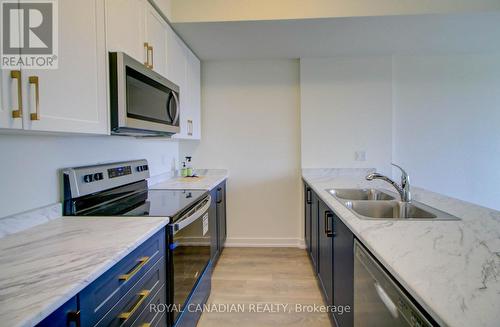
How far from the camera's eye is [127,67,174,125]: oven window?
57.1 inches

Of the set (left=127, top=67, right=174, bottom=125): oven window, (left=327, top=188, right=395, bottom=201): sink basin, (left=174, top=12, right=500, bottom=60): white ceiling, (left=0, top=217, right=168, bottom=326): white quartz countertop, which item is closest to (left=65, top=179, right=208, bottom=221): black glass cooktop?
(left=0, top=217, right=168, bottom=326): white quartz countertop

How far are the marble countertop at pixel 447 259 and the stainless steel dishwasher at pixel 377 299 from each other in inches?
2.6

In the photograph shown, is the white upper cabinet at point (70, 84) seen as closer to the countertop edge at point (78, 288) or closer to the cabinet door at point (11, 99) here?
the cabinet door at point (11, 99)

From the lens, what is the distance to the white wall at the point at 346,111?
3069 millimetres

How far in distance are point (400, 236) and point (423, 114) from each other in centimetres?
259

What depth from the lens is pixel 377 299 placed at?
3.23ft

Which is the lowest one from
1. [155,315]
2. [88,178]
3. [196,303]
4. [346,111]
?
[196,303]

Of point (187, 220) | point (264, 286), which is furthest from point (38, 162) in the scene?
point (264, 286)

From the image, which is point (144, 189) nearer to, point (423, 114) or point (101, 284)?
point (101, 284)

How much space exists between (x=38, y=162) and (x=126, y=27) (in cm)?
85

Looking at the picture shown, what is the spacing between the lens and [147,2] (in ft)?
5.98

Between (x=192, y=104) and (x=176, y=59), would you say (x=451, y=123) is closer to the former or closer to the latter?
(x=192, y=104)

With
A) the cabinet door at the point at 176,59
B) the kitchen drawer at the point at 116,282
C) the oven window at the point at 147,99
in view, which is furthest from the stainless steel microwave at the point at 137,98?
the kitchen drawer at the point at 116,282

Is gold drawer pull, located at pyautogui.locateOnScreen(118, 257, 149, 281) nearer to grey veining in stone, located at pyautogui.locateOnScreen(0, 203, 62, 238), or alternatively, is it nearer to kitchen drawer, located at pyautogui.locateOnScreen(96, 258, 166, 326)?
kitchen drawer, located at pyautogui.locateOnScreen(96, 258, 166, 326)
